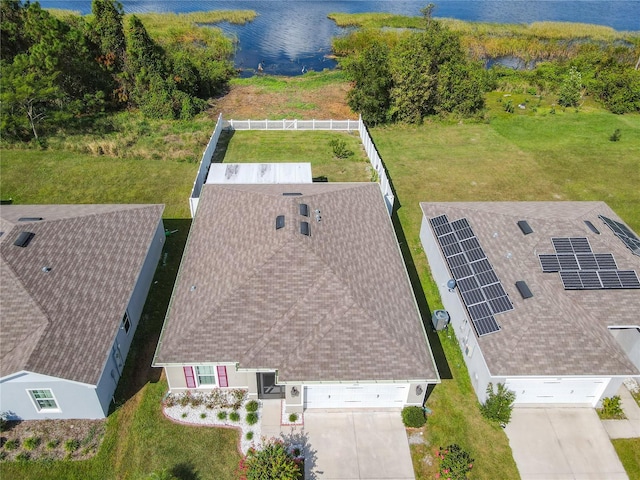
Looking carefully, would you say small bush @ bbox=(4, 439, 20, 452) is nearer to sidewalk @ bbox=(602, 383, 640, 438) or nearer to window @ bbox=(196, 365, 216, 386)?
window @ bbox=(196, 365, 216, 386)

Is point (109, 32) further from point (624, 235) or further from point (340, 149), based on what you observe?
point (624, 235)

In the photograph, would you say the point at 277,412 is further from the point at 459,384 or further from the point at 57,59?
the point at 57,59

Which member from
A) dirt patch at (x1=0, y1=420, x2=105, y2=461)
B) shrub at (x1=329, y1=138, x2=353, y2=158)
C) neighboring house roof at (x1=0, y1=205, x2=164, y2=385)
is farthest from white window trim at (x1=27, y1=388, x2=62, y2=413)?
shrub at (x1=329, y1=138, x2=353, y2=158)

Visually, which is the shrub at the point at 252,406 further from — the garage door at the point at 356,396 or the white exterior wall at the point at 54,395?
the white exterior wall at the point at 54,395

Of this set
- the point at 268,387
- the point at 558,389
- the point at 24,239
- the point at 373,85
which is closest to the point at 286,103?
the point at 373,85

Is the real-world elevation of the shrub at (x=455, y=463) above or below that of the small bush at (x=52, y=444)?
above

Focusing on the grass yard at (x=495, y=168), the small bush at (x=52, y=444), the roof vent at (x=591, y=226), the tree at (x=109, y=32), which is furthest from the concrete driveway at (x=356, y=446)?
the tree at (x=109, y=32)
